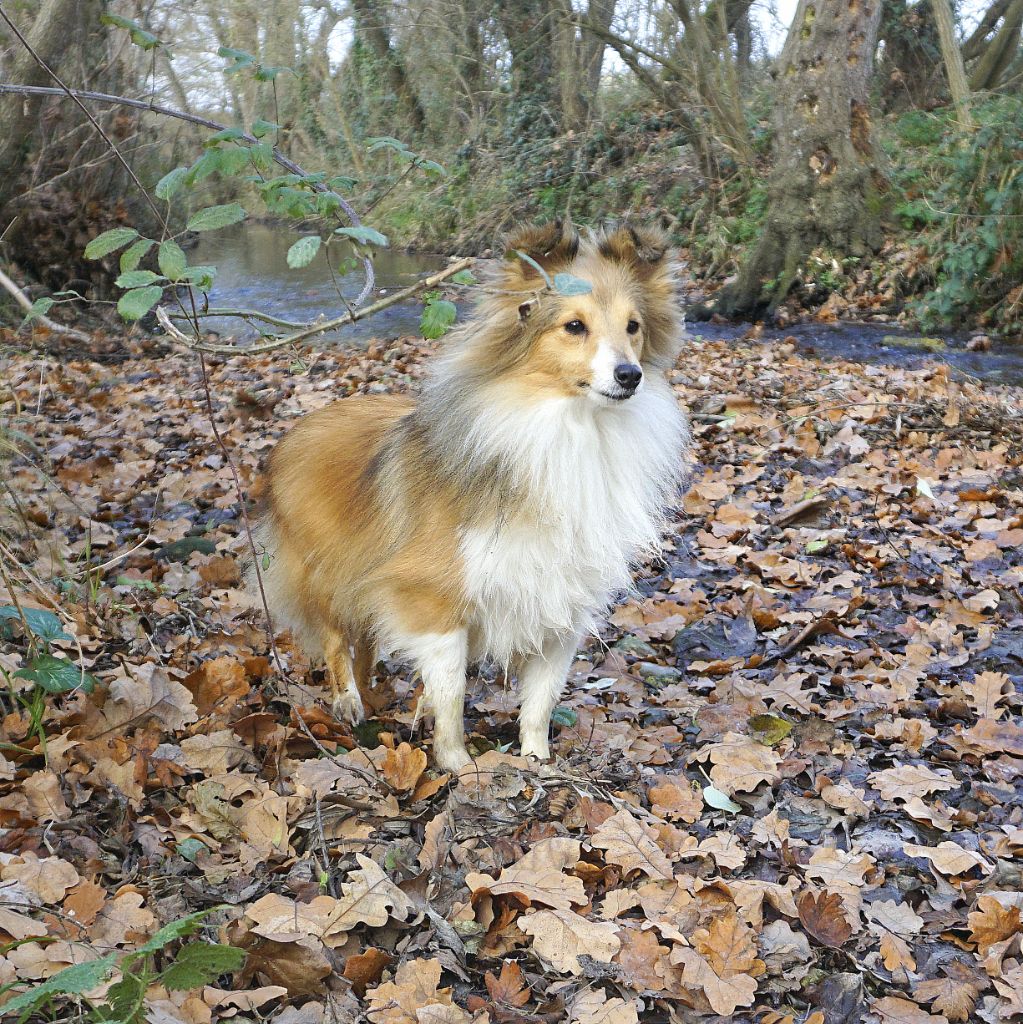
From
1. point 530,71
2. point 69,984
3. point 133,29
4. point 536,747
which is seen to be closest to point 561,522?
point 536,747

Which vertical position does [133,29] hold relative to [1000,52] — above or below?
below

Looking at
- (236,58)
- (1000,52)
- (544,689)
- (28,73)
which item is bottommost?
(544,689)

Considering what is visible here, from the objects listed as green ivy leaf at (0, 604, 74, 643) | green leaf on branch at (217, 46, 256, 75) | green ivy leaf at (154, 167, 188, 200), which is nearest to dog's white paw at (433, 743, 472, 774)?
green ivy leaf at (0, 604, 74, 643)

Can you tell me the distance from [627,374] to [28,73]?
29.8ft

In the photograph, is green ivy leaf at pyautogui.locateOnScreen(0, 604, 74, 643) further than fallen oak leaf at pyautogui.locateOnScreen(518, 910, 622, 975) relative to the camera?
Yes

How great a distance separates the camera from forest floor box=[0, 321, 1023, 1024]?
258 centimetres

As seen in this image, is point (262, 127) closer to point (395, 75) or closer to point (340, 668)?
point (340, 668)

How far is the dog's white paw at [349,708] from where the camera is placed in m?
4.25

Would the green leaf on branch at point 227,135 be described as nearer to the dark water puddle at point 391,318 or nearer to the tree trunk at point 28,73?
the dark water puddle at point 391,318

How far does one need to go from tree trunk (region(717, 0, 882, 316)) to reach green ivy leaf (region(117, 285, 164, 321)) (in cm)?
1171

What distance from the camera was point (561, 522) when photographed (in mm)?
3578

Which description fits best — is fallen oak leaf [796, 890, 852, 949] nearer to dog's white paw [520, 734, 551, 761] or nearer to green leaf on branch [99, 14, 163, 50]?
dog's white paw [520, 734, 551, 761]

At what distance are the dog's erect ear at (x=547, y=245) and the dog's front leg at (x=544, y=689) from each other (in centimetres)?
137

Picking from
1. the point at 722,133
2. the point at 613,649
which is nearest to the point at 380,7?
the point at 722,133
